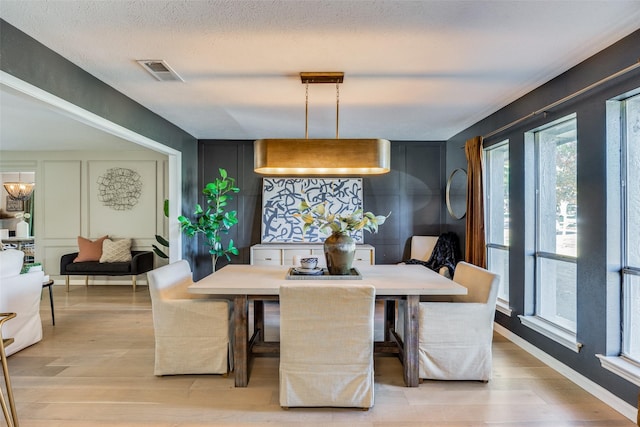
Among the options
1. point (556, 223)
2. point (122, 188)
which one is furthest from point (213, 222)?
point (556, 223)

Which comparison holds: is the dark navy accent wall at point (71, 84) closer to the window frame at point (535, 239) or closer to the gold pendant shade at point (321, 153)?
the gold pendant shade at point (321, 153)

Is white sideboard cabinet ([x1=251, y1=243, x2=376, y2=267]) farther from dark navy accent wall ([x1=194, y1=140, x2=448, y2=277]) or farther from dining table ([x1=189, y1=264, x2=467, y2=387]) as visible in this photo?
dining table ([x1=189, y1=264, x2=467, y2=387])

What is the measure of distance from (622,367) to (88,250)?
259 inches

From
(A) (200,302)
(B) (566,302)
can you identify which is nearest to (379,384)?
(A) (200,302)

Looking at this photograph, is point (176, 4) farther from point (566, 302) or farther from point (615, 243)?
point (566, 302)

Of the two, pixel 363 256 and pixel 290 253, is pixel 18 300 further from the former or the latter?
pixel 363 256

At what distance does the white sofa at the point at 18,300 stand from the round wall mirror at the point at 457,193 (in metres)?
4.81

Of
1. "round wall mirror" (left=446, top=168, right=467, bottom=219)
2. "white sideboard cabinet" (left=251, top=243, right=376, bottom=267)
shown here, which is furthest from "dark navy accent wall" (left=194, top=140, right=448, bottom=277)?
"white sideboard cabinet" (left=251, top=243, right=376, bottom=267)

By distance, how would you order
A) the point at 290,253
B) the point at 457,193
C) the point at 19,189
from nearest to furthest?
the point at 457,193
the point at 290,253
the point at 19,189

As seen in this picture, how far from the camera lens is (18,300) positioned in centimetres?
313

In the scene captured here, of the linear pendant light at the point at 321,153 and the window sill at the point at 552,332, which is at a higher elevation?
the linear pendant light at the point at 321,153

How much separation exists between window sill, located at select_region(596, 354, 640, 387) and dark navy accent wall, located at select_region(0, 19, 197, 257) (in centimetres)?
380

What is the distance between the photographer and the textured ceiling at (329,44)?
192 centimetres

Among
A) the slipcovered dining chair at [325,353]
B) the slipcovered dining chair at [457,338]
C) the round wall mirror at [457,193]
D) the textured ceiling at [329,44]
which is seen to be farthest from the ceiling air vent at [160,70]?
the round wall mirror at [457,193]
